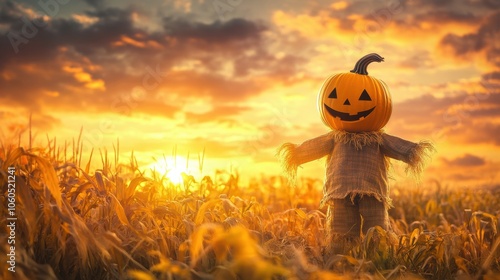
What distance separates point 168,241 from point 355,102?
240 centimetres

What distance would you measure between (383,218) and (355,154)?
27.7 inches

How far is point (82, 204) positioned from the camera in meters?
3.89

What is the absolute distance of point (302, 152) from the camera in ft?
17.8

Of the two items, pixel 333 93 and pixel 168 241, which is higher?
pixel 333 93

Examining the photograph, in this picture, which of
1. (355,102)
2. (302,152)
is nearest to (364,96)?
(355,102)

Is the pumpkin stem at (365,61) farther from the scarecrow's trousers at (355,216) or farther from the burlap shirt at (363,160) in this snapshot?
the scarecrow's trousers at (355,216)

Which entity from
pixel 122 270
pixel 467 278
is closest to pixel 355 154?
pixel 467 278

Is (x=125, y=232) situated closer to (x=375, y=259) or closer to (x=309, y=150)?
(x=375, y=259)

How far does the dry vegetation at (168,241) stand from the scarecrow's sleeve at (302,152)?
552 mm

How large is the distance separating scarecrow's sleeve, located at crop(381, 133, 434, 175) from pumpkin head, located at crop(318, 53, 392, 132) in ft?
0.69

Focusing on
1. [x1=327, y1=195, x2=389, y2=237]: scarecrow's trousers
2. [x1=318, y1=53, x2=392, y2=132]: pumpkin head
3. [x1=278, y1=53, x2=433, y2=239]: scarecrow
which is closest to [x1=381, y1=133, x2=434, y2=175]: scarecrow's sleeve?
[x1=278, y1=53, x2=433, y2=239]: scarecrow

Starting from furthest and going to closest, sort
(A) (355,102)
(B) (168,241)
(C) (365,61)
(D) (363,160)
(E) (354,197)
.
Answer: (C) (365,61), (E) (354,197), (D) (363,160), (A) (355,102), (B) (168,241)

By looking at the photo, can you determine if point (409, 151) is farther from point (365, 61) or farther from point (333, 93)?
point (365, 61)

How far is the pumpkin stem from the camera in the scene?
5.34m
